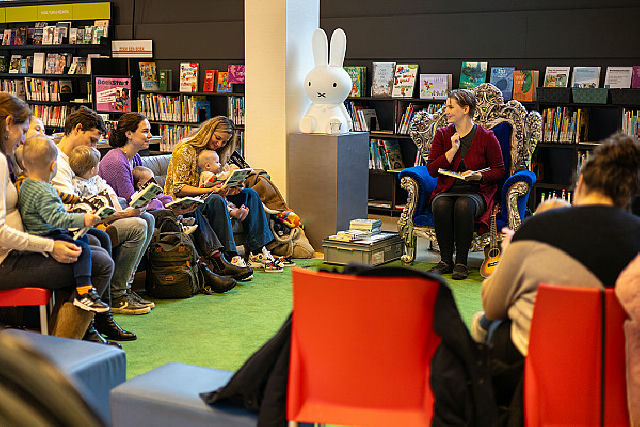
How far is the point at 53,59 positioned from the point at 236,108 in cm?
318

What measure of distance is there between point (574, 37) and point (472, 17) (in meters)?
0.98

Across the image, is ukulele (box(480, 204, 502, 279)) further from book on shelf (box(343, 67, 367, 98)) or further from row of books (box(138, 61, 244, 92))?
row of books (box(138, 61, 244, 92))

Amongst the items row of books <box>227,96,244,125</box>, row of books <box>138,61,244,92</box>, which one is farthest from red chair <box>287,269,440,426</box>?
row of books <box>138,61,244,92</box>

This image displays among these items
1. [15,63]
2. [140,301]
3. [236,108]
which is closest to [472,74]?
[236,108]

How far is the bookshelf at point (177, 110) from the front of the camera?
8.69 meters

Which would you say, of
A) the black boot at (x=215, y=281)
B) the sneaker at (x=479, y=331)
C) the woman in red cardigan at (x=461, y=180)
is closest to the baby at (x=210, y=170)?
the black boot at (x=215, y=281)

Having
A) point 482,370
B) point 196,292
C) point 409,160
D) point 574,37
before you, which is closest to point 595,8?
point 574,37

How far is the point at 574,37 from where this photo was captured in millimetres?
6535

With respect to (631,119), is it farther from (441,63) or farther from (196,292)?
(196,292)

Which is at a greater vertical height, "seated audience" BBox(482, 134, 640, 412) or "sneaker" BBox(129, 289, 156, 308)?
"seated audience" BBox(482, 134, 640, 412)

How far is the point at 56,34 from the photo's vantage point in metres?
9.66

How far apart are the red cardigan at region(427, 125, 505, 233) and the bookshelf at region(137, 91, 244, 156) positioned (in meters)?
3.67

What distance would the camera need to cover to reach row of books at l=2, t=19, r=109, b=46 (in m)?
9.37

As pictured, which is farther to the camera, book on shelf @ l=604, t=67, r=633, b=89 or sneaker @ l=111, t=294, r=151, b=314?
book on shelf @ l=604, t=67, r=633, b=89
